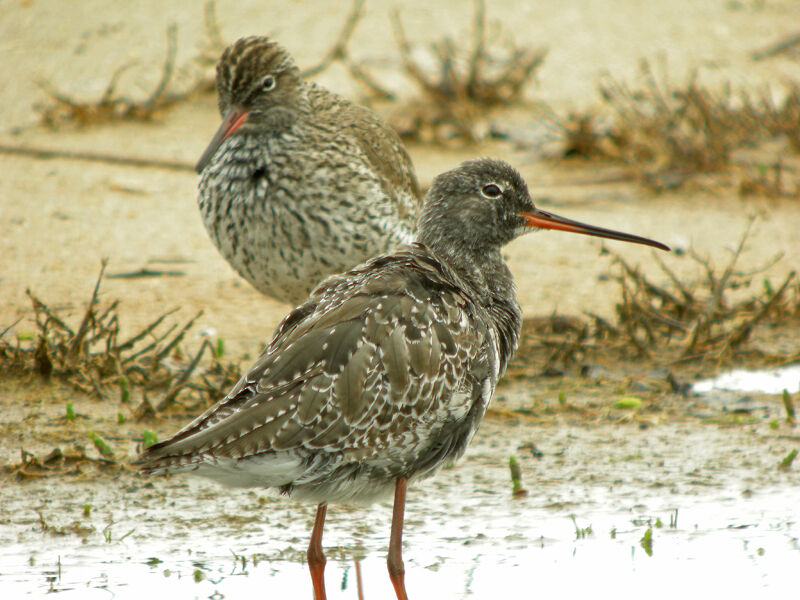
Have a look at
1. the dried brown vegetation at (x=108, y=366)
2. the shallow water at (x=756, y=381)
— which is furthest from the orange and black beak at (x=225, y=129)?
the shallow water at (x=756, y=381)

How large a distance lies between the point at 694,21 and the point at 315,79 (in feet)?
14.8

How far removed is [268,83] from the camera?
729 cm

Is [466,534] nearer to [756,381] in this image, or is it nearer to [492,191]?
[492,191]

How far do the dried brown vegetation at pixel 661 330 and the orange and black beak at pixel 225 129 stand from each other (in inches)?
88.7

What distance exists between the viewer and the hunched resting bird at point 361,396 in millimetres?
4457

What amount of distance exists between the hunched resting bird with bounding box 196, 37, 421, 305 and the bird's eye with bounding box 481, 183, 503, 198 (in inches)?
48.1

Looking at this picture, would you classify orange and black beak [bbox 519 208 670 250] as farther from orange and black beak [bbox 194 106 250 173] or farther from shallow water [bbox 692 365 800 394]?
orange and black beak [bbox 194 106 250 173]

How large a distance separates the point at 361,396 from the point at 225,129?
296 centimetres

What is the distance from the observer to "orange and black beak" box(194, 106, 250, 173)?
22.8ft

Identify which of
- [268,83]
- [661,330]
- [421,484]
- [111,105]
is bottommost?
[421,484]

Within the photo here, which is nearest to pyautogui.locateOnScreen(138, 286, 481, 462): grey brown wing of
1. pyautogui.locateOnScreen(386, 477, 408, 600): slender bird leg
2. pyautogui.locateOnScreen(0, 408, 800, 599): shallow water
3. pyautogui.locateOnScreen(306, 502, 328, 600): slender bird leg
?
pyautogui.locateOnScreen(386, 477, 408, 600): slender bird leg

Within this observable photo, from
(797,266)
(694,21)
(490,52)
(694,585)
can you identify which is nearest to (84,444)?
(694,585)

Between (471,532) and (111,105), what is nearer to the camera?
(471,532)

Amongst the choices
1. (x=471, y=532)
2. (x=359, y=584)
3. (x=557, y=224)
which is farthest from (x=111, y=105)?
(x=359, y=584)
